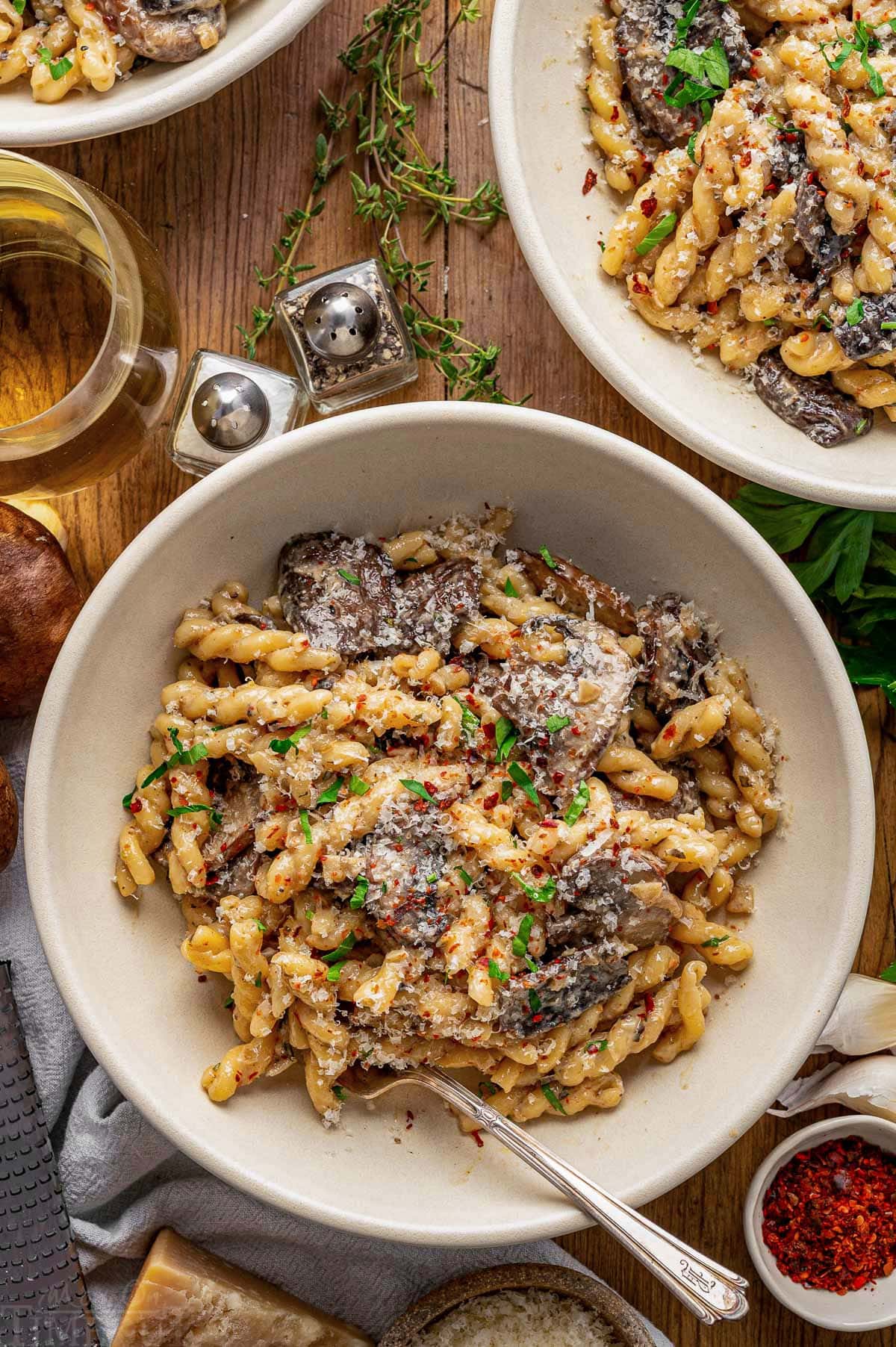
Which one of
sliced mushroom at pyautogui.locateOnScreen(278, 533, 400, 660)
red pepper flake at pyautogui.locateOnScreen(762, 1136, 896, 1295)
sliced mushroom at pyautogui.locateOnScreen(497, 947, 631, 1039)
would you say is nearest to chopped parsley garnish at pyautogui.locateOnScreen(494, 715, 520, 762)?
sliced mushroom at pyautogui.locateOnScreen(278, 533, 400, 660)

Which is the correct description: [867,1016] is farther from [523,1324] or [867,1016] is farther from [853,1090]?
[523,1324]

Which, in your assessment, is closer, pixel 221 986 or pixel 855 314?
pixel 855 314

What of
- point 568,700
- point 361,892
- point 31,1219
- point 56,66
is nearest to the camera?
point 361,892

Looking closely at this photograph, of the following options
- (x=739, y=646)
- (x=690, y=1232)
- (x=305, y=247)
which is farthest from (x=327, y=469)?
(x=690, y=1232)

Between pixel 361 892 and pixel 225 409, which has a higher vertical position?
pixel 225 409

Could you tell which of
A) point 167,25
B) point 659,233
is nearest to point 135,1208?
point 659,233

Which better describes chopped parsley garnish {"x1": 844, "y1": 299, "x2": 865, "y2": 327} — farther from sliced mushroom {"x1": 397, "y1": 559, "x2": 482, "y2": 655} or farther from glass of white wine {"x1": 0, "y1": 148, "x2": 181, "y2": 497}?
glass of white wine {"x1": 0, "y1": 148, "x2": 181, "y2": 497}

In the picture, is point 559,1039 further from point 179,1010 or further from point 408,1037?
point 179,1010
